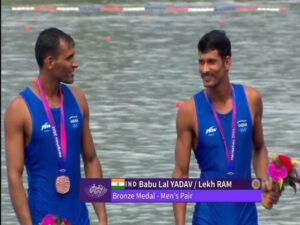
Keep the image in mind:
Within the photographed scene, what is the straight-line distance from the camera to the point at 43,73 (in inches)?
276

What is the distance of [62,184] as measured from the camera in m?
6.83

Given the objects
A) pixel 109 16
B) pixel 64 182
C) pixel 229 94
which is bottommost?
pixel 109 16

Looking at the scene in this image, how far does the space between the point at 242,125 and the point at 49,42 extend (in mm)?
1319

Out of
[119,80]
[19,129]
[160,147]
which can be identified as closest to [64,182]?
[19,129]

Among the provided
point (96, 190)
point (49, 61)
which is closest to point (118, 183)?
point (96, 190)

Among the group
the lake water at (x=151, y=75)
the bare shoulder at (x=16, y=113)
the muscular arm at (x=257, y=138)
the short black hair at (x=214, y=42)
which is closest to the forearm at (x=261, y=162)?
the muscular arm at (x=257, y=138)

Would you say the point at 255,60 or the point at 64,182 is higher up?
the point at 64,182

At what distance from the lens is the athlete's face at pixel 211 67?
701 cm

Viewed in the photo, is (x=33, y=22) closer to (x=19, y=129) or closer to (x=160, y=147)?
(x=160, y=147)

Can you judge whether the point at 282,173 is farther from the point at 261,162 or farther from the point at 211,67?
the point at 211,67

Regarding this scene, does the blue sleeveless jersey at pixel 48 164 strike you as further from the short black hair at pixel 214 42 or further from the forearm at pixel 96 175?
the short black hair at pixel 214 42

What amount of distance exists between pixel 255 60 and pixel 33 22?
8170mm

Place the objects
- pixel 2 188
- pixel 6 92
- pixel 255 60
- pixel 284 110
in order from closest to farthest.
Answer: pixel 2 188 → pixel 284 110 → pixel 6 92 → pixel 255 60
